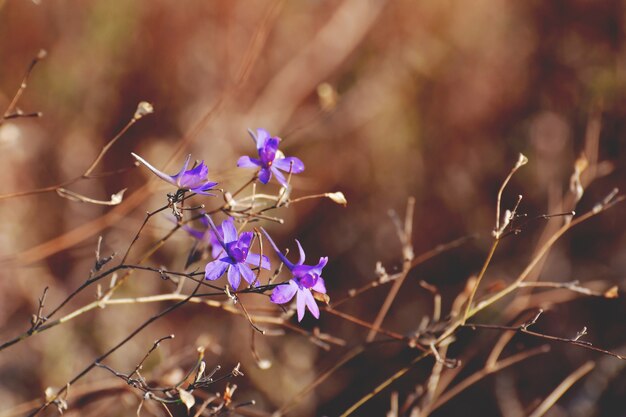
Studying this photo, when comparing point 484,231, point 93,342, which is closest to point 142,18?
point 93,342

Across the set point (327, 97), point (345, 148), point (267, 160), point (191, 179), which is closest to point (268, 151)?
point (267, 160)

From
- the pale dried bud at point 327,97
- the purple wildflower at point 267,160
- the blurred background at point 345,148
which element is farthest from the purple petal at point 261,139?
the blurred background at point 345,148

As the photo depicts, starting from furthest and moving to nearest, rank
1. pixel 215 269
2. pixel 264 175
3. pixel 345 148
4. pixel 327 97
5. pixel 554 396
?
pixel 345 148 → pixel 327 97 → pixel 554 396 → pixel 264 175 → pixel 215 269

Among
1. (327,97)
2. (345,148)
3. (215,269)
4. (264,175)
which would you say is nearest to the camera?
(215,269)

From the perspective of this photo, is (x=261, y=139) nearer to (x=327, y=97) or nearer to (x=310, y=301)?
(x=310, y=301)

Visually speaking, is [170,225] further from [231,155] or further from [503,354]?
[503,354]

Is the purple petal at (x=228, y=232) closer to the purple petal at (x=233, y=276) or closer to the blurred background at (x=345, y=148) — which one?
the purple petal at (x=233, y=276)

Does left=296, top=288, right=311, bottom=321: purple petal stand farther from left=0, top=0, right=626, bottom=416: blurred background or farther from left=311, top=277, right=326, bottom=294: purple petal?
left=0, top=0, right=626, bottom=416: blurred background
